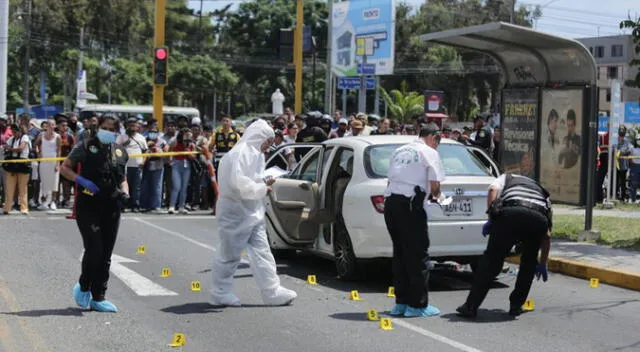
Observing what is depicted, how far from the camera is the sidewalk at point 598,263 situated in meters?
10.7

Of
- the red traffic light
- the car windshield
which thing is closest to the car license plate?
the car windshield

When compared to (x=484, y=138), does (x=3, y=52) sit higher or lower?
higher

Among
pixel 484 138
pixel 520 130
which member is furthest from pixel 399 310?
pixel 484 138

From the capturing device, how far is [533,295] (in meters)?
9.98

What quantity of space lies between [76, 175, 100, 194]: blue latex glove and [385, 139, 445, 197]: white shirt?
269 cm

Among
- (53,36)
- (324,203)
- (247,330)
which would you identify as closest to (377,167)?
(324,203)

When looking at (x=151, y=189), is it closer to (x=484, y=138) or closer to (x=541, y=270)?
(x=484, y=138)

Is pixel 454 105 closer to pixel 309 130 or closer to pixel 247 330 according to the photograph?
pixel 309 130

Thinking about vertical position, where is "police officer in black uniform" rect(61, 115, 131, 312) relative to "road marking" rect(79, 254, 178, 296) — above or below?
above

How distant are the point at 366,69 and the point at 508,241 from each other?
3524 centimetres

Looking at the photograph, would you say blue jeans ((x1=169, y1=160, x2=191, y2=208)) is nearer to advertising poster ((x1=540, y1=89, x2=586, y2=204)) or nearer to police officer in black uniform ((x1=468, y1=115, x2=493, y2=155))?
police officer in black uniform ((x1=468, y1=115, x2=493, y2=155))

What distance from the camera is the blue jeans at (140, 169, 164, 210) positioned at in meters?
19.1

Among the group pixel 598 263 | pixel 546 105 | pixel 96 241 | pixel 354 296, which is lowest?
pixel 354 296

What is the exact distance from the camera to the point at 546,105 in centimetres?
1435
